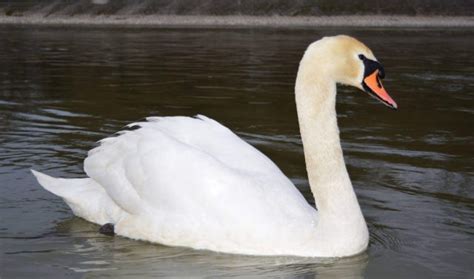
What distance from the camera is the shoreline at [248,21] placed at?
1234 inches

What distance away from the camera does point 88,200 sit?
591cm

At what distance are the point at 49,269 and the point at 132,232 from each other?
0.66 m

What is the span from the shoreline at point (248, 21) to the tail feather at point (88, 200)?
24.9 metres

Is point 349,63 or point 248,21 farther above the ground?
point 349,63

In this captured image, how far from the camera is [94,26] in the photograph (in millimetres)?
30062

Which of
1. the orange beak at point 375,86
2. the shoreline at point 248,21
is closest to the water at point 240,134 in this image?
the orange beak at point 375,86

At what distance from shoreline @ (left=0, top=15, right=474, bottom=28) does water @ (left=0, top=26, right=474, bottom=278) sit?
33.5 feet

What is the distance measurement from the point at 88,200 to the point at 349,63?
77.9 inches

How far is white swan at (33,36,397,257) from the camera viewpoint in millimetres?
5043

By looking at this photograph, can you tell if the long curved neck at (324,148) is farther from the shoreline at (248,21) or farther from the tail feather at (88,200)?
the shoreline at (248,21)

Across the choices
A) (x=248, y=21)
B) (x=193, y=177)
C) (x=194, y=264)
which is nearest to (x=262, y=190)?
(x=193, y=177)

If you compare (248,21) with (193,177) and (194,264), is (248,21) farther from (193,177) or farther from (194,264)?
(194,264)

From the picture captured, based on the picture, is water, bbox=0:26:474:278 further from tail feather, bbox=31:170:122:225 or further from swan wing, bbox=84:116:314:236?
swan wing, bbox=84:116:314:236

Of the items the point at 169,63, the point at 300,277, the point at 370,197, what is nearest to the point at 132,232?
the point at 300,277
